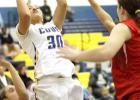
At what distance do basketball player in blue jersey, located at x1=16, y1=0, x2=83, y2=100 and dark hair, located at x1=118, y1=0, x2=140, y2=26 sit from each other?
0.92 metres

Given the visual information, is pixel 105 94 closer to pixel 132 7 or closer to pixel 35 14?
pixel 35 14

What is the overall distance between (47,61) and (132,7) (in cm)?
104

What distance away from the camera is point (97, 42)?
10.7 m

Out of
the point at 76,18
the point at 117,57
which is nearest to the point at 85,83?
the point at 76,18

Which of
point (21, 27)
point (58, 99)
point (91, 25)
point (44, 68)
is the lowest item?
point (91, 25)

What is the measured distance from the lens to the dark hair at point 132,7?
100.0 inches

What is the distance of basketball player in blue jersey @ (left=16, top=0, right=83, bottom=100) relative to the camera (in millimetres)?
3354

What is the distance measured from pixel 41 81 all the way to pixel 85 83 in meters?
5.20

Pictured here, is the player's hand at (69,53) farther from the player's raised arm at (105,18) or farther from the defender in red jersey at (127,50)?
the player's raised arm at (105,18)

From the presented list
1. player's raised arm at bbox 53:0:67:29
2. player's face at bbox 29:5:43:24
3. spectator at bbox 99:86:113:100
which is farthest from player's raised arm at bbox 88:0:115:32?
spectator at bbox 99:86:113:100

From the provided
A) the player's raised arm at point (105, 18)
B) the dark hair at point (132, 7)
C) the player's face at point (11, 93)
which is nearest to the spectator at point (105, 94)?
the player's face at point (11, 93)

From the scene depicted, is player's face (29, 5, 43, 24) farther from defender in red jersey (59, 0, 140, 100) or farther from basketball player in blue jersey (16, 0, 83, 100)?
defender in red jersey (59, 0, 140, 100)

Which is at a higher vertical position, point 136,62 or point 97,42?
point 136,62

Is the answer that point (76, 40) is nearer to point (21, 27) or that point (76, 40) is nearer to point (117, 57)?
point (21, 27)
